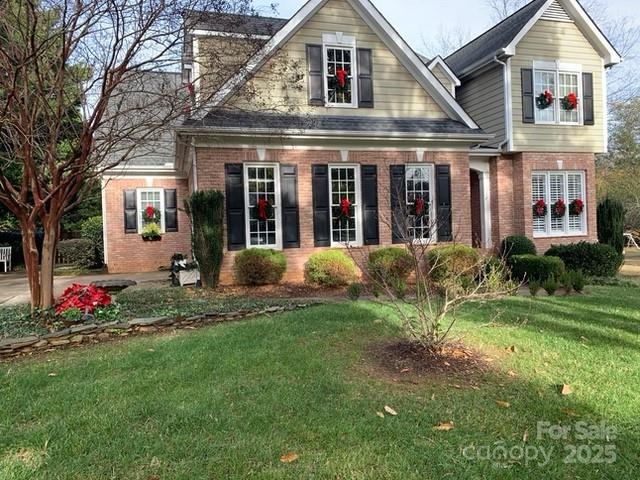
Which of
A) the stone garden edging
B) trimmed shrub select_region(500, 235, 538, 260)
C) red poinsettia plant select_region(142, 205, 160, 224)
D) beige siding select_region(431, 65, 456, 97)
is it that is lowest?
the stone garden edging

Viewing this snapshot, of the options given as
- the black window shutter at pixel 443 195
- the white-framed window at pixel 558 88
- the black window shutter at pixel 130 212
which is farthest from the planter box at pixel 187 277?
the white-framed window at pixel 558 88

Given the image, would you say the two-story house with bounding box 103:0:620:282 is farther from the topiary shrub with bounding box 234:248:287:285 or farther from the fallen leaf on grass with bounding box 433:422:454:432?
the fallen leaf on grass with bounding box 433:422:454:432

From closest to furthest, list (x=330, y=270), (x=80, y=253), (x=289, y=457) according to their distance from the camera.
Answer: (x=289, y=457), (x=330, y=270), (x=80, y=253)

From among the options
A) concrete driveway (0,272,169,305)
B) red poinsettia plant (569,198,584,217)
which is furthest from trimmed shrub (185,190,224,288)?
red poinsettia plant (569,198,584,217)

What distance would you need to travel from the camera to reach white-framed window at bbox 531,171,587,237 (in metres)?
13.1

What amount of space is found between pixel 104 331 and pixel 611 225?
45.0 ft

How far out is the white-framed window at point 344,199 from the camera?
10914mm

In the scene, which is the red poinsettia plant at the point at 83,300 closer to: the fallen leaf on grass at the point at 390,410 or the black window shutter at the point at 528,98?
the fallen leaf on grass at the point at 390,410

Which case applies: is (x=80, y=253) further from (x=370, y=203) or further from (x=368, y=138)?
(x=368, y=138)

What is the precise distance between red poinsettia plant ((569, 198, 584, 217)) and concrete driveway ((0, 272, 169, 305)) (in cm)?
1133

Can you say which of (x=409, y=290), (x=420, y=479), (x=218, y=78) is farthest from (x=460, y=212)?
(x=420, y=479)

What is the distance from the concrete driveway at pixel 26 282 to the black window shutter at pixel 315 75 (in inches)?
229

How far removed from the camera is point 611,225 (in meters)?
13.6

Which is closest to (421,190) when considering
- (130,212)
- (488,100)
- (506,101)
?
(506,101)
